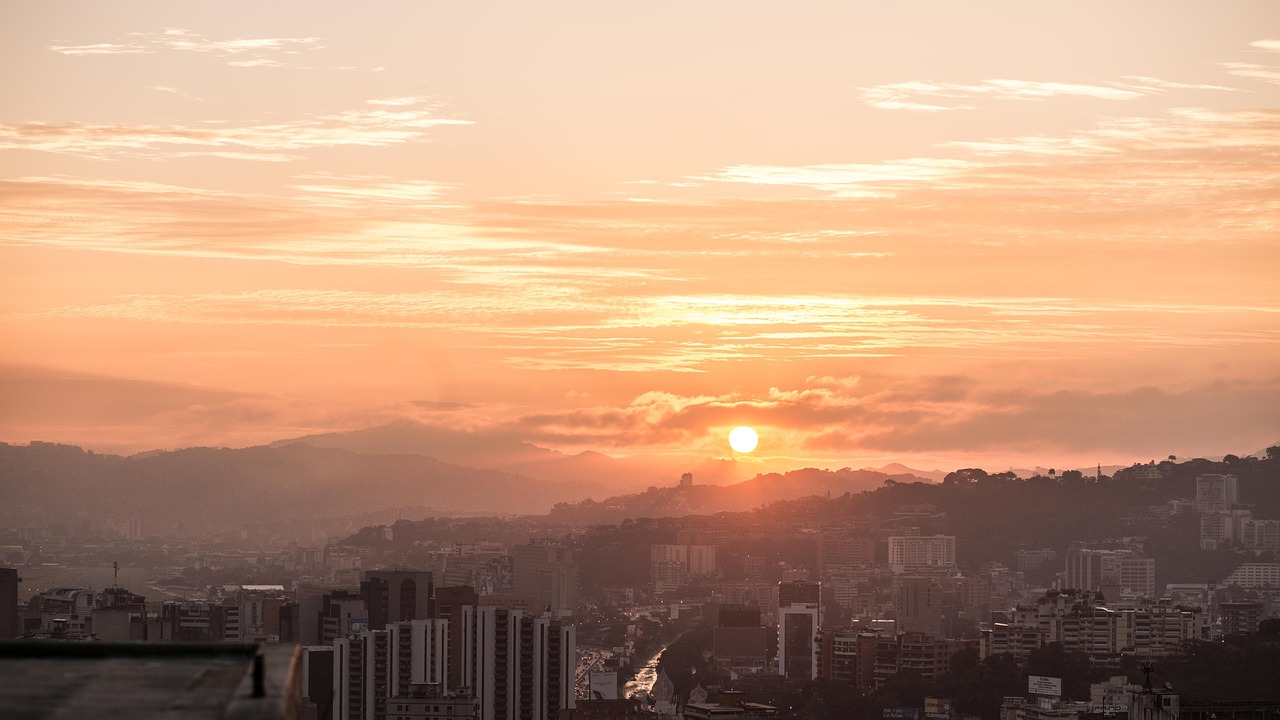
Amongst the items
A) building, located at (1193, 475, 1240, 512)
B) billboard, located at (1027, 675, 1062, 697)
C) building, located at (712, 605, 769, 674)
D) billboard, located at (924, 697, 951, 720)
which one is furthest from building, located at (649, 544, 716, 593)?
billboard, located at (924, 697, 951, 720)

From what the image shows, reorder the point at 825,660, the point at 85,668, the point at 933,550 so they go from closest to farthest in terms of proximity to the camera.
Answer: the point at 85,668 < the point at 825,660 < the point at 933,550

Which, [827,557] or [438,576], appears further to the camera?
[827,557]

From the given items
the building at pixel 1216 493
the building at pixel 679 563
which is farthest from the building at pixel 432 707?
the building at pixel 1216 493

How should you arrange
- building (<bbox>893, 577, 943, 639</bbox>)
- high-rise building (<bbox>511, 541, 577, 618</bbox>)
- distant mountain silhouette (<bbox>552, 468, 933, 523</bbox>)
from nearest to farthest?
1. building (<bbox>893, 577, 943, 639</bbox>)
2. high-rise building (<bbox>511, 541, 577, 618</bbox>)
3. distant mountain silhouette (<bbox>552, 468, 933, 523</bbox>)

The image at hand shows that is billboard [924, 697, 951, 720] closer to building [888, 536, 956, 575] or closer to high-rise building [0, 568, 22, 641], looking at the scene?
high-rise building [0, 568, 22, 641]


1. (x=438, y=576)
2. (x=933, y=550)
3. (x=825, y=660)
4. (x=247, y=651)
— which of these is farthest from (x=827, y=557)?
(x=247, y=651)

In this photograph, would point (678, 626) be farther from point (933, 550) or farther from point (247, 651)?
point (247, 651)

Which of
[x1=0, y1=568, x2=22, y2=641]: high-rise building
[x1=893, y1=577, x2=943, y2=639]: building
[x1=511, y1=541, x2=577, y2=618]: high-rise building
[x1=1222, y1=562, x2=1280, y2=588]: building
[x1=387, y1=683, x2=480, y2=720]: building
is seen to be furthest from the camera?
[x1=1222, y1=562, x2=1280, y2=588]: building
